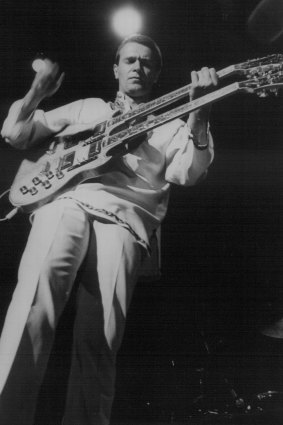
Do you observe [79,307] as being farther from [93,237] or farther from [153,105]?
[153,105]

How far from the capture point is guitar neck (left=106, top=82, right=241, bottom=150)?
1.40 m

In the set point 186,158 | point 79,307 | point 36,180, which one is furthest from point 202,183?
point 79,307

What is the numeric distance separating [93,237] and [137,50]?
0.65 m

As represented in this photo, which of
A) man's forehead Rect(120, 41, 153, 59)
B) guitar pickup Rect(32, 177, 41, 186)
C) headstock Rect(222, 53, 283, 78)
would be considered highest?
man's forehead Rect(120, 41, 153, 59)

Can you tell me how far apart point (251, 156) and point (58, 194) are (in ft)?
2.42

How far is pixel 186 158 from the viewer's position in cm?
151

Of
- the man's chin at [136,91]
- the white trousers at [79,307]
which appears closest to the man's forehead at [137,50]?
the man's chin at [136,91]

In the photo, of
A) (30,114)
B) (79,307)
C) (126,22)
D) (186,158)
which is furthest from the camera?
(126,22)

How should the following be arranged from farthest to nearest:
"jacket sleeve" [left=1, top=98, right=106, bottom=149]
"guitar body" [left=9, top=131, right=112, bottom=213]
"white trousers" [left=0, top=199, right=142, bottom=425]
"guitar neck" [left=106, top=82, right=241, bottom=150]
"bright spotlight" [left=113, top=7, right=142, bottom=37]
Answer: "bright spotlight" [left=113, top=7, right=142, bottom=37] → "jacket sleeve" [left=1, top=98, right=106, bottom=149] → "guitar body" [left=9, top=131, right=112, bottom=213] → "guitar neck" [left=106, top=82, right=241, bottom=150] → "white trousers" [left=0, top=199, right=142, bottom=425]

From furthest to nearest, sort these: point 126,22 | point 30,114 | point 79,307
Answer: point 126,22 < point 30,114 < point 79,307

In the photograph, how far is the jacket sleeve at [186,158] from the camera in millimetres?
1473

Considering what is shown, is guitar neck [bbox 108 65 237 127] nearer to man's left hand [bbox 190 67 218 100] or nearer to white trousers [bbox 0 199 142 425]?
man's left hand [bbox 190 67 218 100]

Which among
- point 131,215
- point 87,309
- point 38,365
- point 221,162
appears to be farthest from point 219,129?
point 38,365

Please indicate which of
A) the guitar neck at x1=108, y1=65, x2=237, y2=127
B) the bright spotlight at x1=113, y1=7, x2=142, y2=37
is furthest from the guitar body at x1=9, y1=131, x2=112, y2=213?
the bright spotlight at x1=113, y1=7, x2=142, y2=37
